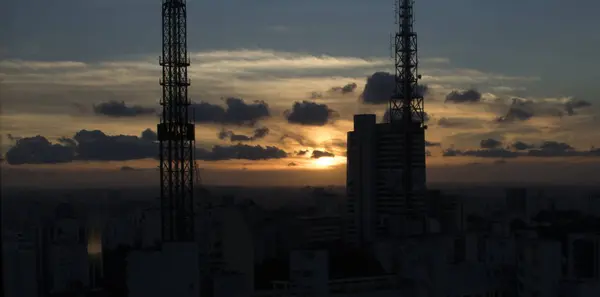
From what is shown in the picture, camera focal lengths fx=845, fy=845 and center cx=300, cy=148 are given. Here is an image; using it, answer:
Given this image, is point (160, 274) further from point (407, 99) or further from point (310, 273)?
point (407, 99)

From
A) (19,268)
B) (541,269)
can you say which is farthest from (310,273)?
(19,268)

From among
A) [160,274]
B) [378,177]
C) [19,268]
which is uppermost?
[378,177]

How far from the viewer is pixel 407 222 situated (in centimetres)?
2578

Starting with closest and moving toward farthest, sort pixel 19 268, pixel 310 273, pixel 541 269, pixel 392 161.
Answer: pixel 310 273 < pixel 541 269 < pixel 19 268 < pixel 392 161

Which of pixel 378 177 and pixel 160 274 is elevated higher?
pixel 378 177

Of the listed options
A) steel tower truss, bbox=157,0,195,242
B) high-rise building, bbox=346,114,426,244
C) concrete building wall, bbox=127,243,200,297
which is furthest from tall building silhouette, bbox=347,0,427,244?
concrete building wall, bbox=127,243,200,297

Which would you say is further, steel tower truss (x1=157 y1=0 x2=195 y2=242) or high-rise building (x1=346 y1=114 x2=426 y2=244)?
high-rise building (x1=346 y1=114 x2=426 y2=244)

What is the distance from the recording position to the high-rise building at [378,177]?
1097 inches

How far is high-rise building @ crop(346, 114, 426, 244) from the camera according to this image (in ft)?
91.4

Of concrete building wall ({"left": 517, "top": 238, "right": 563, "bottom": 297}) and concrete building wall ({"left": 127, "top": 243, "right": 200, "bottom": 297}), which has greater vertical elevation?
concrete building wall ({"left": 127, "top": 243, "right": 200, "bottom": 297})

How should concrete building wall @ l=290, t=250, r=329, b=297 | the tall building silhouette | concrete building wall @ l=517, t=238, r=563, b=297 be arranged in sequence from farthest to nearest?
the tall building silhouette
concrete building wall @ l=517, t=238, r=563, b=297
concrete building wall @ l=290, t=250, r=329, b=297

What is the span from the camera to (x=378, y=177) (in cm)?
2839

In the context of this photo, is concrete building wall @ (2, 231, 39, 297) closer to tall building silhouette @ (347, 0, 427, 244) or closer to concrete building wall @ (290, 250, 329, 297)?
concrete building wall @ (290, 250, 329, 297)

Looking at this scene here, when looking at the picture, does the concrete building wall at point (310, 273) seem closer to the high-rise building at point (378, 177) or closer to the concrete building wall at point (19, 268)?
the concrete building wall at point (19, 268)
